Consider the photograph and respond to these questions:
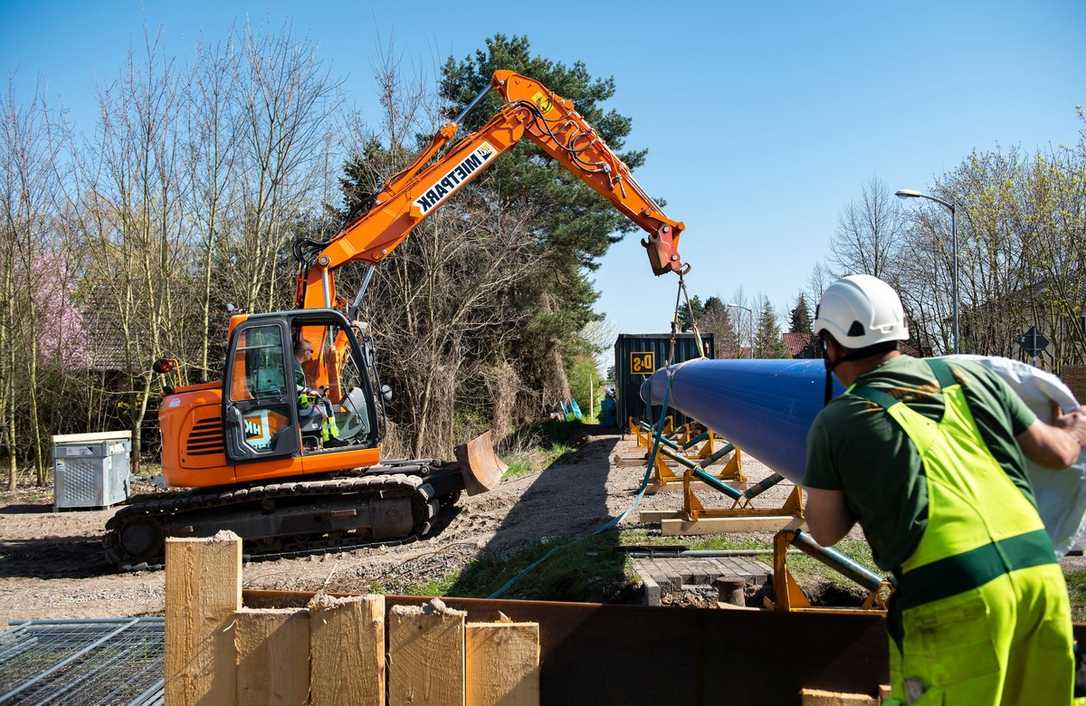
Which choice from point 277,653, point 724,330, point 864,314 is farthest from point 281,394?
point 724,330

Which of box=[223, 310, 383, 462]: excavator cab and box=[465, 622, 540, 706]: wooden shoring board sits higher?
box=[223, 310, 383, 462]: excavator cab

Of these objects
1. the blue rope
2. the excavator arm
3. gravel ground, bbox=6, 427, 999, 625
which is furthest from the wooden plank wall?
the excavator arm

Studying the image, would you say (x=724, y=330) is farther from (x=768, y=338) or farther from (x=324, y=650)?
(x=324, y=650)

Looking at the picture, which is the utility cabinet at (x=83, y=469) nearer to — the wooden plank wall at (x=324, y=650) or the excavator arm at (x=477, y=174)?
the excavator arm at (x=477, y=174)

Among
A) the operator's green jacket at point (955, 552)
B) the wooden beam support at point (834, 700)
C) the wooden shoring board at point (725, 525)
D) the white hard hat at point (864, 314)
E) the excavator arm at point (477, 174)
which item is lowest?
the wooden shoring board at point (725, 525)

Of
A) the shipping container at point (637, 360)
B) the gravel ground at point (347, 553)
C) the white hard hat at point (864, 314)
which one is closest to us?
the white hard hat at point (864, 314)

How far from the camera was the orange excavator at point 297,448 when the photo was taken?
31.6ft

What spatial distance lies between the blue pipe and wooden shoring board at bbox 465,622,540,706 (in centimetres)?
158

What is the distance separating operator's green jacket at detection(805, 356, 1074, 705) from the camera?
1.84m

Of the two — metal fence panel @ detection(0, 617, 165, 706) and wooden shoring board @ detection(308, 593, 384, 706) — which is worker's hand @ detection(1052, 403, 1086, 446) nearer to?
wooden shoring board @ detection(308, 593, 384, 706)

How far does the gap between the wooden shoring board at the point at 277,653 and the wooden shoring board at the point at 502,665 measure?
0.45 metres

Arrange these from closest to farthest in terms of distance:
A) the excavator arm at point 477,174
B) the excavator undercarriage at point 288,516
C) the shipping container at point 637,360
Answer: the excavator undercarriage at point 288,516, the excavator arm at point 477,174, the shipping container at point 637,360

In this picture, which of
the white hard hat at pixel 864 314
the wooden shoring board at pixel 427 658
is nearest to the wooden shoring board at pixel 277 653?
the wooden shoring board at pixel 427 658

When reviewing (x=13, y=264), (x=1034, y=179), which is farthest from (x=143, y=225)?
(x=1034, y=179)
